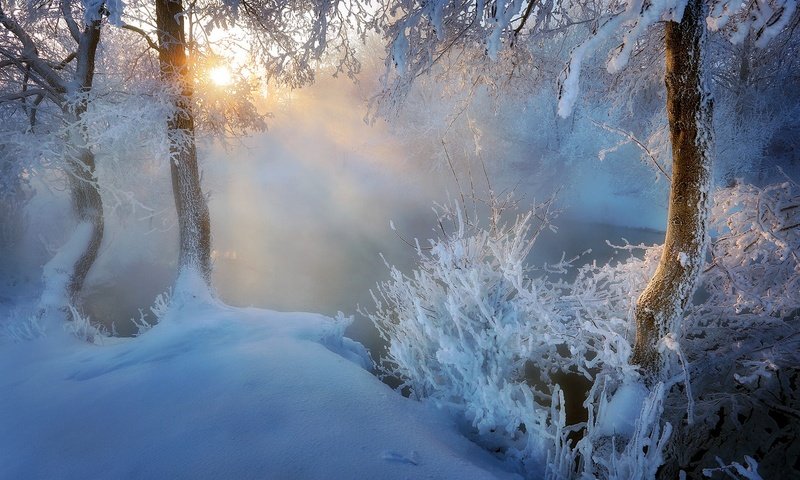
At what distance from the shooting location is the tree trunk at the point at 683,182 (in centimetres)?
304

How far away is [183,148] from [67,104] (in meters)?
2.30

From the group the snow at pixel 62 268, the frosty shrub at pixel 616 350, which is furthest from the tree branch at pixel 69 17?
the frosty shrub at pixel 616 350

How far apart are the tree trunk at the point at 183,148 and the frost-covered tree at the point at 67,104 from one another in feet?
4.56

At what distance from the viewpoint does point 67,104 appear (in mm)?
7145

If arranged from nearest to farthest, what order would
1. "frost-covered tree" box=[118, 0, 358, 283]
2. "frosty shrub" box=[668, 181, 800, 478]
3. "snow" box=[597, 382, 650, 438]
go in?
"snow" box=[597, 382, 650, 438] → "frosty shrub" box=[668, 181, 800, 478] → "frost-covered tree" box=[118, 0, 358, 283]

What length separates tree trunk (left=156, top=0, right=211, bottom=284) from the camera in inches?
267

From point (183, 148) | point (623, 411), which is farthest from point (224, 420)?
point (183, 148)

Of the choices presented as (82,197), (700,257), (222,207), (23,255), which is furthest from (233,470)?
(222,207)

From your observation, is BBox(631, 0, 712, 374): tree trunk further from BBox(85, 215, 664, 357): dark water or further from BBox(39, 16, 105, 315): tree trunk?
BBox(39, 16, 105, 315): tree trunk

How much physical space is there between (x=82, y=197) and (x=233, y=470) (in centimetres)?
820

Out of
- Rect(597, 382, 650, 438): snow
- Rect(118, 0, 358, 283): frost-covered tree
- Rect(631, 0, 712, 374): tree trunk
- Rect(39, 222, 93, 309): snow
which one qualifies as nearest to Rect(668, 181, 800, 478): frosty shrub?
Rect(631, 0, 712, 374): tree trunk

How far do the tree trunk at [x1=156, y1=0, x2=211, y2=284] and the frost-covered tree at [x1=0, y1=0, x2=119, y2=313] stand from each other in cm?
139

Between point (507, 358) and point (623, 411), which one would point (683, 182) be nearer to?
point (623, 411)

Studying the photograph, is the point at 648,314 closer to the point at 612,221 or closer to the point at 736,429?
the point at 736,429
